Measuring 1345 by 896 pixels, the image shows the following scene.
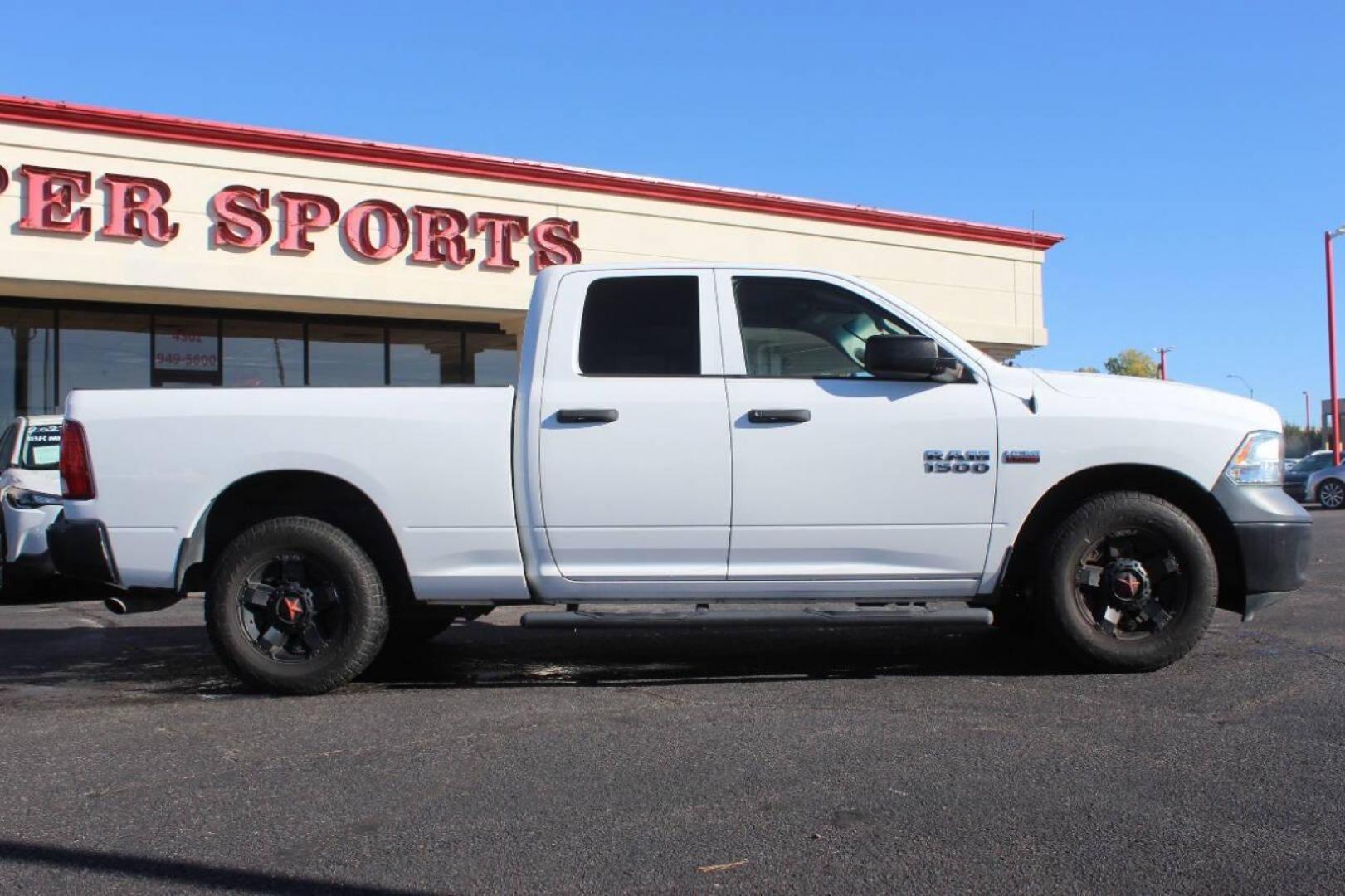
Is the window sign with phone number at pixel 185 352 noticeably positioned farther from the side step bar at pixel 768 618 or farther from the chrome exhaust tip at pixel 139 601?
the side step bar at pixel 768 618

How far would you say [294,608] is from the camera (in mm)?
5633

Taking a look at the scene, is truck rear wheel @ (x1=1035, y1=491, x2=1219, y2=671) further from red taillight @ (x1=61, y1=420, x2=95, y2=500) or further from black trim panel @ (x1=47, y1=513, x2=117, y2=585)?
red taillight @ (x1=61, y1=420, x2=95, y2=500)

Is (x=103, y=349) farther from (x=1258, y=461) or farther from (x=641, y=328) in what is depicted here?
(x=1258, y=461)

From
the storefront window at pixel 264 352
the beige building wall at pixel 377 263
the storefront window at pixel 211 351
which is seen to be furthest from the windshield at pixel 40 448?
the storefront window at pixel 264 352

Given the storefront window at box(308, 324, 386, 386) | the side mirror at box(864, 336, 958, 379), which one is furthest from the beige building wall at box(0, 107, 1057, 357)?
the side mirror at box(864, 336, 958, 379)

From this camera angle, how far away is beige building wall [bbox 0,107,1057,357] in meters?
14.9

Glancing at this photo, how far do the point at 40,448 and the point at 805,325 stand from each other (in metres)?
7.56

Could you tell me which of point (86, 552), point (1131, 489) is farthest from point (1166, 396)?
point (86, 552)

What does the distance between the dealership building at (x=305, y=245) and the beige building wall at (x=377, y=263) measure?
0.02 metres

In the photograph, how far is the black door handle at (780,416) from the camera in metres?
5.56

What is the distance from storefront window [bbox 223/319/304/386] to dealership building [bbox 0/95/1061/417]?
3 cm

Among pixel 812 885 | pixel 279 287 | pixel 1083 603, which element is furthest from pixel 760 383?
pixel 279 287

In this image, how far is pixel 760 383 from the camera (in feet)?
18.6

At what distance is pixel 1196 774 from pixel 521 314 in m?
14.8
